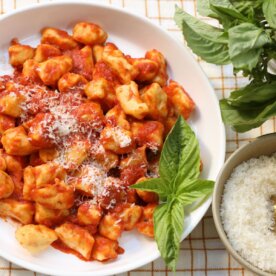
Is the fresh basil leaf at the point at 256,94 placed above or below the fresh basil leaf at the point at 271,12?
below

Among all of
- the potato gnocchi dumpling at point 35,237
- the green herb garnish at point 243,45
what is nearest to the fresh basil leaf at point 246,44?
the green herb garnish at point 243,45

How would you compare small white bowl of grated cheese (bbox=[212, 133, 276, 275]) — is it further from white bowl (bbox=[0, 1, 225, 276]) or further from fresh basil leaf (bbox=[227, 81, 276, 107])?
fresh basil leaf (bbox=[227, 81, 276, 107])

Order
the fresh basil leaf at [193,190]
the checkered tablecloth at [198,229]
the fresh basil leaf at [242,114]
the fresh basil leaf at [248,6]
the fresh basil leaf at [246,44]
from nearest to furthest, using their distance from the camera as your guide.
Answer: the fresh basil leaf at [246,44]
the fresh basil leaf at [248,6]
the fresh basil leaf at [242,114]
the fresh basil leaf at [193,190]
the checkered tablecloth at [198,229]

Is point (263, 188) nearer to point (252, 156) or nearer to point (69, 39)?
point (252, 156)

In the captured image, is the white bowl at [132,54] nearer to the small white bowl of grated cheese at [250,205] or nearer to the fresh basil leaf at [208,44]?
the small white bowl of grated cheese at [250,205]

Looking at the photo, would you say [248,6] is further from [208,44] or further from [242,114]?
[242,114]

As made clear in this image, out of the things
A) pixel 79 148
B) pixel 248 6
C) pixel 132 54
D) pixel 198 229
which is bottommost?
pixel 198 229

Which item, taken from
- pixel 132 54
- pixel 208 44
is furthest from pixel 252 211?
pixel 132 54
